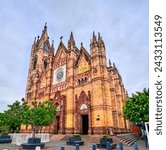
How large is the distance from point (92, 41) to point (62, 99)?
12595mm

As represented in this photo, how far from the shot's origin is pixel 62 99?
28000 mm

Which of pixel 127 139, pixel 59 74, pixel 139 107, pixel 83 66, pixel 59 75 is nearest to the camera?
pixel 139 107

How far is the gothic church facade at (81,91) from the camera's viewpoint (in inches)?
885

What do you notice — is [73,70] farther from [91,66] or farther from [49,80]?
[49,80]

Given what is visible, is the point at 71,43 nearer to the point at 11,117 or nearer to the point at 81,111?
the point at 81,111

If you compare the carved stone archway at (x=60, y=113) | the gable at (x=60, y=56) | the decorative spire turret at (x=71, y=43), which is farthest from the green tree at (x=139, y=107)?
the gable at (x=60, y=56)

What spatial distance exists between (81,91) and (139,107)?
430 inches

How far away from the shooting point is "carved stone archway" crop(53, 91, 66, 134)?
26.0 metres

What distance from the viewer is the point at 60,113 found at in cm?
2714

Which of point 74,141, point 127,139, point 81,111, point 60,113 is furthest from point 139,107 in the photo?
point 60,113

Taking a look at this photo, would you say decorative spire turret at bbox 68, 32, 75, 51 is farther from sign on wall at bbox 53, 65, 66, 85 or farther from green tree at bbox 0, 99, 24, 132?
green tree at bbox 0, 99, 24, 132

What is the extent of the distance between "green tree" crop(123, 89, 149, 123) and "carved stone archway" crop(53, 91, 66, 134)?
12.1m

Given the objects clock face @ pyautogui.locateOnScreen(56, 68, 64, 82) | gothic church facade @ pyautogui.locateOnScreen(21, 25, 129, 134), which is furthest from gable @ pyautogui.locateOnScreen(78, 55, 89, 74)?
clock face @ pyautogui.locateOnScreen(56, 68, 64, 82)

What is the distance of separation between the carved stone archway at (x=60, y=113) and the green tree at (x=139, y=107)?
12.1 metres
